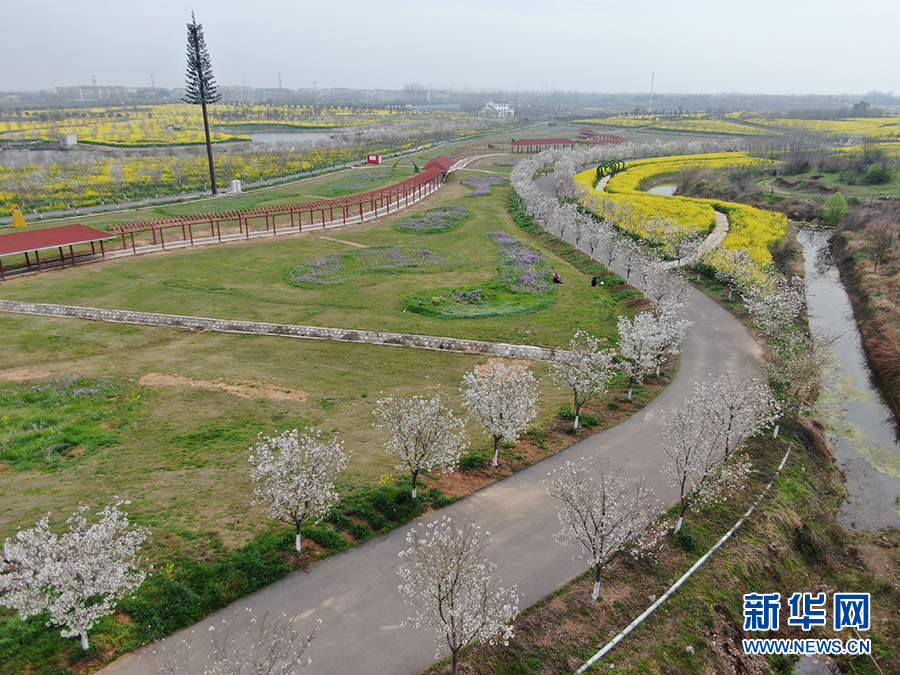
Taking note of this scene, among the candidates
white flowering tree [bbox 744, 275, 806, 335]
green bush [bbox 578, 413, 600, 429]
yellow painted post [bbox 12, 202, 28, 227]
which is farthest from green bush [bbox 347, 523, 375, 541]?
yellow painted post [bbox 12, 202, 28, 227]

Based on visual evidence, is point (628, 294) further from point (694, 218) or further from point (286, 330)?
point (694, 218)

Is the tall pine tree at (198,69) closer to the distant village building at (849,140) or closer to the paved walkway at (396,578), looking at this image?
the paved walkway at (396,578)

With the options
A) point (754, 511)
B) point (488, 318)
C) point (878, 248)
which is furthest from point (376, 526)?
point (878, 248)

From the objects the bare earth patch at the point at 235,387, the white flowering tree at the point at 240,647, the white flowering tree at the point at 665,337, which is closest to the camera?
the white flowering tree at the point at 240,647

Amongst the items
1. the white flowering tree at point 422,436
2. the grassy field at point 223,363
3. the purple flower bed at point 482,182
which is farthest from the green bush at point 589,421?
the purple flower bed at point 482,182

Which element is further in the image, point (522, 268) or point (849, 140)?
point (849, 140)

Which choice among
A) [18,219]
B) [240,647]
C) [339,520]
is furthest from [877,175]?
[18,219]

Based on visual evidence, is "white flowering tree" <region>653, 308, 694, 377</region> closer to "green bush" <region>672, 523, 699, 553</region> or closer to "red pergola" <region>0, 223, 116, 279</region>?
"green bush" <region>672, 523, 699, 553</region>
